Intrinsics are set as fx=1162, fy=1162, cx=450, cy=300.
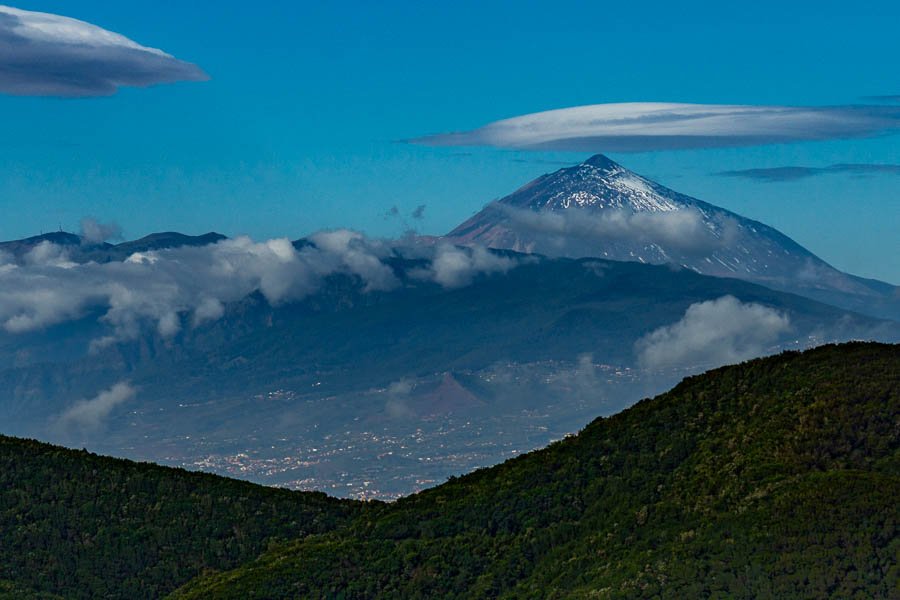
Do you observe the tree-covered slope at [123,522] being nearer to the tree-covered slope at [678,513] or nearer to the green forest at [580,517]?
the green forest at [580,517]

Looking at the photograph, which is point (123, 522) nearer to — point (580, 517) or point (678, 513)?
point (580, 517)

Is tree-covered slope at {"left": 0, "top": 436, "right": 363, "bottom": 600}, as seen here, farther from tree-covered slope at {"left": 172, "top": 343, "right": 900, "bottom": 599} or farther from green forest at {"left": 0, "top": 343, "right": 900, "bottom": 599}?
tree-covered slope at {"left": 172, "top": 343, "right": 900, "bottom": 599}

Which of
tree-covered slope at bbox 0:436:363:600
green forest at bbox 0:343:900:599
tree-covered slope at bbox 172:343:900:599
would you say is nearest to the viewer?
tree-covered slope at bbox 172:343:900:599

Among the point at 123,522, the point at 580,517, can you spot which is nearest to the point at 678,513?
the point at 580,517

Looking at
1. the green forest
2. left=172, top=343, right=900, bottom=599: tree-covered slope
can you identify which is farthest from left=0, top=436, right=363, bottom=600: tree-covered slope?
left=172, top=343, right=900, bottom=599: tree-covered slope

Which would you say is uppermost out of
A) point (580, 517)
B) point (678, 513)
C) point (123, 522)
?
point (678, 513)

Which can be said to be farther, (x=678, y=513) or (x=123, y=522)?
(x=123, y=522)
